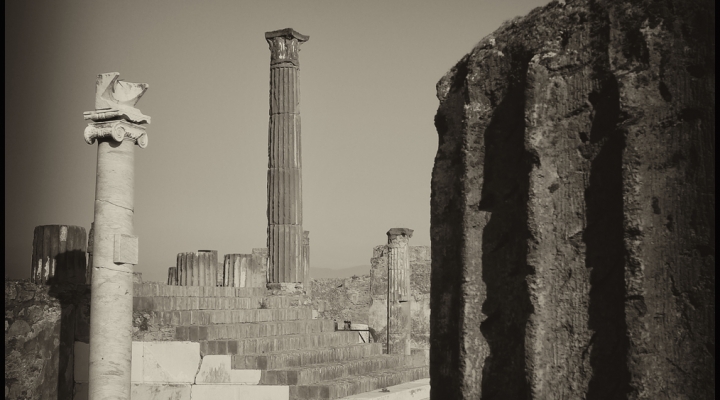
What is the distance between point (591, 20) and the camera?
207cm

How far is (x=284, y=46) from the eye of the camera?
598 inches

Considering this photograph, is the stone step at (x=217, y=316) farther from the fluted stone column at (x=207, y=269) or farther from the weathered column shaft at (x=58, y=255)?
the fluted stone column at (x=207, y=269)

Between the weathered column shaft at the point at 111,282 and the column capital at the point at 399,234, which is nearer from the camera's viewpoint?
the weathered column shaft at the point at 111,282

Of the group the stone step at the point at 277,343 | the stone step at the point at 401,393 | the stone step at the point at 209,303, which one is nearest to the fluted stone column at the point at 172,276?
the stone step at the point at 209,303

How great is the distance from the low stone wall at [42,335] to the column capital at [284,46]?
6.85m

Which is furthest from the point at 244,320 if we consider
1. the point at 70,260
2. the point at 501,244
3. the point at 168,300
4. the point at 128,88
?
the point at 501,244

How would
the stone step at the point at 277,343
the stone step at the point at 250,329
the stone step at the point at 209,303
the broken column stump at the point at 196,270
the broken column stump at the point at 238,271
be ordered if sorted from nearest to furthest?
the stone step at the point at 277,343 < the stone step at the point at 250,329 < the stone step at the point at 209,303 < the broken column stump at the point at 196,270 < the broken column stump at the point at 238,271

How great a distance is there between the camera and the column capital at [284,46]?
15.2m

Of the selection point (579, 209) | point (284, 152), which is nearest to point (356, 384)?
point (284, 152)

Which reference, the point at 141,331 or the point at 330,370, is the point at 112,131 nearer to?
the point at 141,331

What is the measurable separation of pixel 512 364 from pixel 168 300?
8.63m

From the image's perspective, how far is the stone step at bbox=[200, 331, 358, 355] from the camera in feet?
31.6

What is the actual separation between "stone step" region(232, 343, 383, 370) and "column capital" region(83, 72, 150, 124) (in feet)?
9.65

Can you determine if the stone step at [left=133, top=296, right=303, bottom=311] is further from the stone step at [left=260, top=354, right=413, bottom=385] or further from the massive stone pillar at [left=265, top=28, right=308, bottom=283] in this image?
the stone step at [left=260, top=354, right=413, bottom=385]
